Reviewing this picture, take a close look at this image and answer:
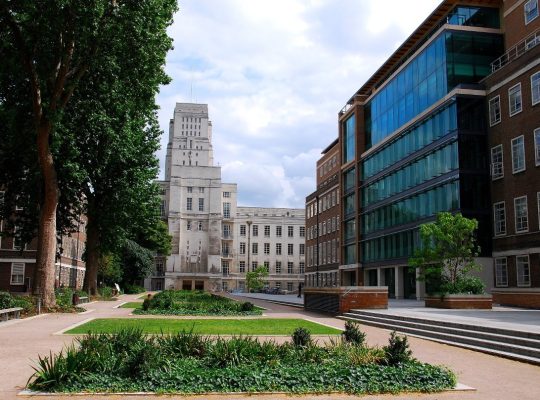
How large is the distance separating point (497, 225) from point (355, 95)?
1036 inches

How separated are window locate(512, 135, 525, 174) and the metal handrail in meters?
5.08

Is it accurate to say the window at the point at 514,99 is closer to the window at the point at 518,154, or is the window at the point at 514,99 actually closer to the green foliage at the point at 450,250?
the window at the point at 518,154

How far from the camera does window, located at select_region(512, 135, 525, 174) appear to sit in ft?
106

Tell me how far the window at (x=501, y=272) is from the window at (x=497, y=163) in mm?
5281

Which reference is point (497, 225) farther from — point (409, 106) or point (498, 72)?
point (409, 106)

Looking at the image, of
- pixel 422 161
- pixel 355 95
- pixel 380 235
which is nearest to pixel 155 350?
pixel 422 161

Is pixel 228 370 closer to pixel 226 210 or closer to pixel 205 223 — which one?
pixel 205 223

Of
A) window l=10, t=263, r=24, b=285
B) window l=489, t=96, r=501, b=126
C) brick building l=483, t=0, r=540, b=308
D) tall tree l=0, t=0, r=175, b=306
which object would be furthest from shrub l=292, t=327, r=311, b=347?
window l=10, t=263, r=24, b=285

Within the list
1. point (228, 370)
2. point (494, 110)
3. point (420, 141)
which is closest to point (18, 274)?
point (420, 141)

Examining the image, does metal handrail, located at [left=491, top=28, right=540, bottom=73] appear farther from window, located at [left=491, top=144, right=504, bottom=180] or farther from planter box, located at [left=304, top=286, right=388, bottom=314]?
planter box, located at [left=304, top=286, right=388, bottom=314]

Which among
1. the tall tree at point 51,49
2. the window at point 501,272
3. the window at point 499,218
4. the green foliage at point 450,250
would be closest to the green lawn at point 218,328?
the tall tree at point 51,49

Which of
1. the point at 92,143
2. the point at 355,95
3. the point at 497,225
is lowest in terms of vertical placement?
the point at 497,225

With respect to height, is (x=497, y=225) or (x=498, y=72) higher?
(x=498, y=72)

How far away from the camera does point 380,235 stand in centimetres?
5050
